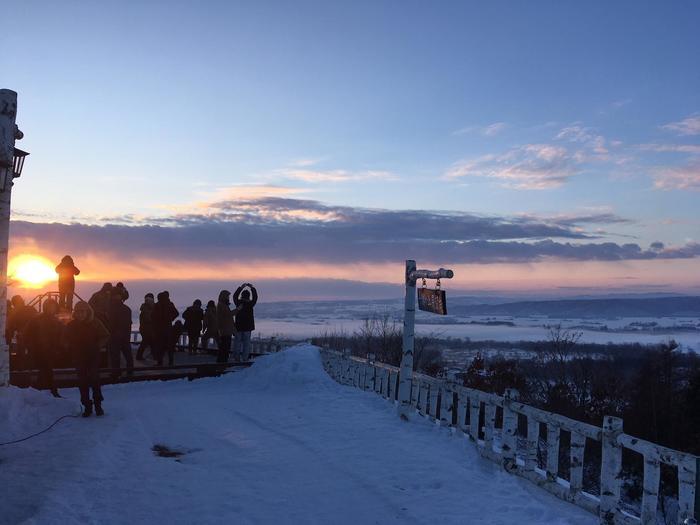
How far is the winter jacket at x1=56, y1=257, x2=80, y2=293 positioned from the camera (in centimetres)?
1773

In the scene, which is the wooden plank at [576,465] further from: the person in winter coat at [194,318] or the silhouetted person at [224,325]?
the person in winter coat at [194,318]

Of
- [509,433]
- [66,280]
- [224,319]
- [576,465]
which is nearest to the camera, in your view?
[576,465]

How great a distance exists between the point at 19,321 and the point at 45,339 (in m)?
4.65

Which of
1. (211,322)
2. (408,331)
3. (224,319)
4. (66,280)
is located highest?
(66,280)

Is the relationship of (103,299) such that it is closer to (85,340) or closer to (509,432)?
(85,340)

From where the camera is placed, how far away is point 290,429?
11.5 m

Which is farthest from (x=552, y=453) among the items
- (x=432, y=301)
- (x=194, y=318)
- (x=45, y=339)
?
(x=194, y=318)

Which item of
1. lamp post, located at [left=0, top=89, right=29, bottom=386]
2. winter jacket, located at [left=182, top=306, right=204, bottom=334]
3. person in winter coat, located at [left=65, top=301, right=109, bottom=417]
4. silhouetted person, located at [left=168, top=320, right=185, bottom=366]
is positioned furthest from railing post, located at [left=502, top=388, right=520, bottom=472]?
winter jacket, located at [left=182, top=306, right=204, bottom=334]

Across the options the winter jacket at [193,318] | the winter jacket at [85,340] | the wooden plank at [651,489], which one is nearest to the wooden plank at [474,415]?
the wooden plank at [651,489]

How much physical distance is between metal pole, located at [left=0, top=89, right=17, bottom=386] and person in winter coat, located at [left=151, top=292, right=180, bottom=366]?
869 cm

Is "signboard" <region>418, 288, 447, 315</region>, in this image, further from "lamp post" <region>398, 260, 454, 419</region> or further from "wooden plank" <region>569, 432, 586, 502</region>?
"wooden plank" <region>569, 432, 586, 502</region>

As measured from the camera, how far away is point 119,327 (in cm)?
1806

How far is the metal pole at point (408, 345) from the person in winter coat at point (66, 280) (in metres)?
10.2

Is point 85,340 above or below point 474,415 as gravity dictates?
above
